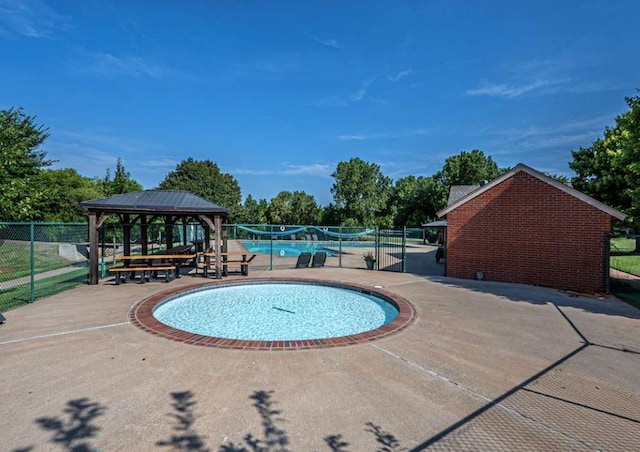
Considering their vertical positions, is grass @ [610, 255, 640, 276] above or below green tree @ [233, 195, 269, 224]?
below

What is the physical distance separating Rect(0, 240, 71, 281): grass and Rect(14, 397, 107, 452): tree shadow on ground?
12.0 metres

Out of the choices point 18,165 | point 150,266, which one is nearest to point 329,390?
point 150,266

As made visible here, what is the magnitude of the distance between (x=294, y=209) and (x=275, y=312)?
37.3 m

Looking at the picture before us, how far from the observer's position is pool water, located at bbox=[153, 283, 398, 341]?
22.5 ft

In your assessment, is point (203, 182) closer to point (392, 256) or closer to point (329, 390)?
point (392, 256)

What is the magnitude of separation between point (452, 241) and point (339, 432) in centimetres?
1061

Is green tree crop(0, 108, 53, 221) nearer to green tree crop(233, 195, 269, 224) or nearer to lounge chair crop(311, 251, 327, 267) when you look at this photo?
lounge chair crop(311, 251, 327, 267)

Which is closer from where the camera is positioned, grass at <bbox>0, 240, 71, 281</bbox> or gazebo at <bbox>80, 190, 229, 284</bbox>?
gazebo at <bbox>80, 190, 229, 284</bbox>

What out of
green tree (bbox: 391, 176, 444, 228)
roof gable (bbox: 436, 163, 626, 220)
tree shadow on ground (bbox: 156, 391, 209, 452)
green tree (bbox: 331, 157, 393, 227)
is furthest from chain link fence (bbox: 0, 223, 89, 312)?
green tree (bbox: 391, 176, 444, 228)

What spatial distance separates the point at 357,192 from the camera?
43.1 meters

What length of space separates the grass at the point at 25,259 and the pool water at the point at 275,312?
827cm

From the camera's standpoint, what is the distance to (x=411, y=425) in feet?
9.97

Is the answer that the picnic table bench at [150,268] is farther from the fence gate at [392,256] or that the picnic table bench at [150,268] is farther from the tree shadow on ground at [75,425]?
the fence gate at [392,256]

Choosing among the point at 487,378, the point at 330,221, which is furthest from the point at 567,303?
the point at 330,221
